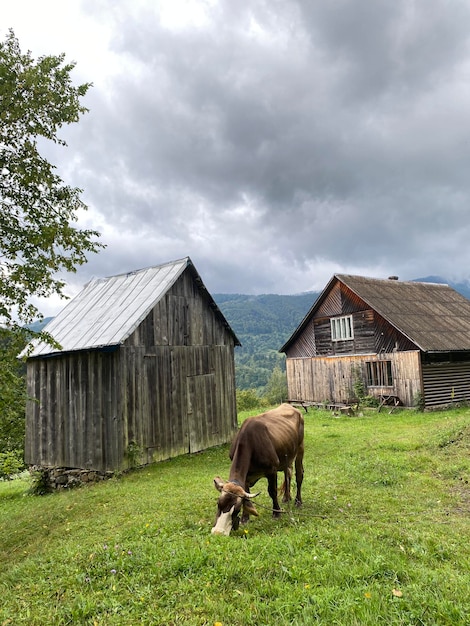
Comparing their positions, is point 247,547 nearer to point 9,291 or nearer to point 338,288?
point 9,291

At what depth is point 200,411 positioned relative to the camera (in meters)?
16.3

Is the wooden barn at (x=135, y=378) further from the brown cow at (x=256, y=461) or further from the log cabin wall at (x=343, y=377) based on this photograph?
the log cabin wall at (x=343, y=377)

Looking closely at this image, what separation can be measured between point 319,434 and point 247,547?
13.6 metres

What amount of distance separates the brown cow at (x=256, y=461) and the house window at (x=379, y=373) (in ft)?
61.9

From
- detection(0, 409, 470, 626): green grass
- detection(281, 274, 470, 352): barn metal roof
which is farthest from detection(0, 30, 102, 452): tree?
detection(281, 274, 470, 352): barn metal roof

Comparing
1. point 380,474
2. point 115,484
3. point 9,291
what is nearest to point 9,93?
point 9,291

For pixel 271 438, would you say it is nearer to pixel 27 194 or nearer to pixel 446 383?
pixel 27 194

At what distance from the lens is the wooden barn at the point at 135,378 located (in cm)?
1372

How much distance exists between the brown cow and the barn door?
8.05 m

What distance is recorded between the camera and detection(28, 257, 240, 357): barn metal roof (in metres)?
14.3

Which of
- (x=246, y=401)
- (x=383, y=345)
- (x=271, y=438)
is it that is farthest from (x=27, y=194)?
(x=246, y=401)

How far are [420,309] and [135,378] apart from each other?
21906 mm

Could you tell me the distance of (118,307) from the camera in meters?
16.1

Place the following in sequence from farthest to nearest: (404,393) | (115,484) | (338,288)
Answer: (338,288) → (404,393) → (115,484)
